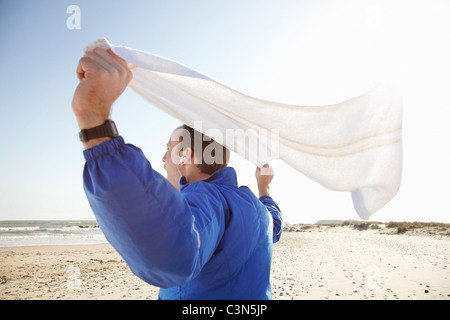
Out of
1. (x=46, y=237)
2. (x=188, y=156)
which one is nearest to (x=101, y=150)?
(x=188, y=156)

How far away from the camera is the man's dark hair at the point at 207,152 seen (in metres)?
1.68

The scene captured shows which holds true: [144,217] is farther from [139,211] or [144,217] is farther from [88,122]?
[88,122]

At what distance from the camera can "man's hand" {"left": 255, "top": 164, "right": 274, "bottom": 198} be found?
241 centimetres

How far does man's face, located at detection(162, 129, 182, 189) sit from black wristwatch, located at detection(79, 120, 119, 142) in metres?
0.98

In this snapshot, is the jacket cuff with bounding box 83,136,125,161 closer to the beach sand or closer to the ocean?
the beach sand

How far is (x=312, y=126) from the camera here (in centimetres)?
155

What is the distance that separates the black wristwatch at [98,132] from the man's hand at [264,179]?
174 cm

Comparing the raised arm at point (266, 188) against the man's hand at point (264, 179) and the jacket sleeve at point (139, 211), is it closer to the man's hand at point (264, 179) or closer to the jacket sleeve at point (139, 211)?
the man's hand at point (264, 179)

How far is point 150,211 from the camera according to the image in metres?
0.75

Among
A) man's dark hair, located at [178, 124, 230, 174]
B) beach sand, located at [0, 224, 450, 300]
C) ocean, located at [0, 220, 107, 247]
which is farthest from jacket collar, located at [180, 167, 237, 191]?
ocean, located at [0, 220, 107, 247]
